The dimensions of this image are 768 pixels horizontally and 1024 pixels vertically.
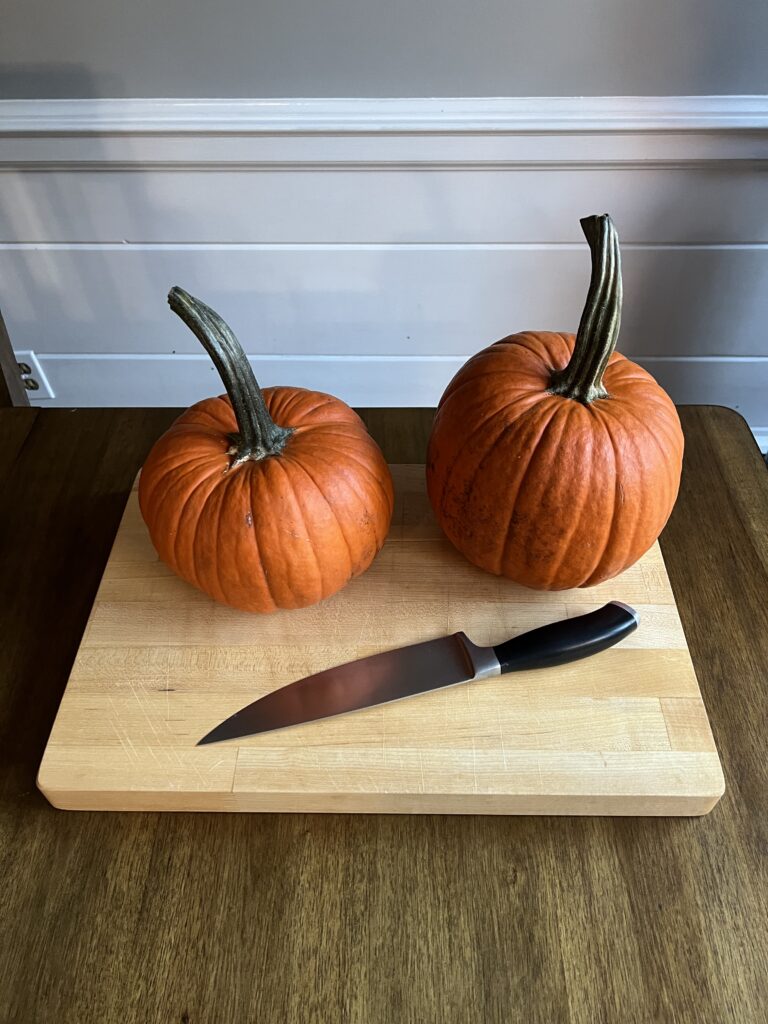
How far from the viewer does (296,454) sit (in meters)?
0.62

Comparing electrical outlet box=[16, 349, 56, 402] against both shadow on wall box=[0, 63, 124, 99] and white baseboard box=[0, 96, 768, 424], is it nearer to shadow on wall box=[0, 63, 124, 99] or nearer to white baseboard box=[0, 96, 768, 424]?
white baseboard box=[0, 96, 768, 424]

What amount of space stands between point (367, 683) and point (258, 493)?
189 millimetres

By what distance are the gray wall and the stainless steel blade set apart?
30.9 inches

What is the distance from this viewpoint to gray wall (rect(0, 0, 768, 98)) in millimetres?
936

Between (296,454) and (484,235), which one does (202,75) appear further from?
(296,454)

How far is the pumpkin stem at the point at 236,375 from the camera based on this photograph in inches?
22.5

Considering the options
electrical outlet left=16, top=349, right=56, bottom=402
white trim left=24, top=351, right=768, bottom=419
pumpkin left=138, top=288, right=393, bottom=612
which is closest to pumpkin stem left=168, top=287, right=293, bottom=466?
pumpkin left=138, top=288, right=393, bottom=612

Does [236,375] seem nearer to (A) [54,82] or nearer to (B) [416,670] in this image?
(B) [416,670]

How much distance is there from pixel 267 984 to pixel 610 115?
1.08 metres

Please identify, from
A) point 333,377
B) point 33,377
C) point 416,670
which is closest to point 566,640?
point 416,670

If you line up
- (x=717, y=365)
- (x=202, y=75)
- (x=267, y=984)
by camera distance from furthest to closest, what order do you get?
(x=717, y=365) → (x=202, y=75) → (x=267, y=984)

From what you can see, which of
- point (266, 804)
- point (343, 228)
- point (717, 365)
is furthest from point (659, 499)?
point (717, 365)

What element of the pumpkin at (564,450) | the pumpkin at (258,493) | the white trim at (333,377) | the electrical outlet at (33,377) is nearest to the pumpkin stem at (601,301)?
the pumpkin at (564,450)

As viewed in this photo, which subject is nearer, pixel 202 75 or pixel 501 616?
pixel 501 616
